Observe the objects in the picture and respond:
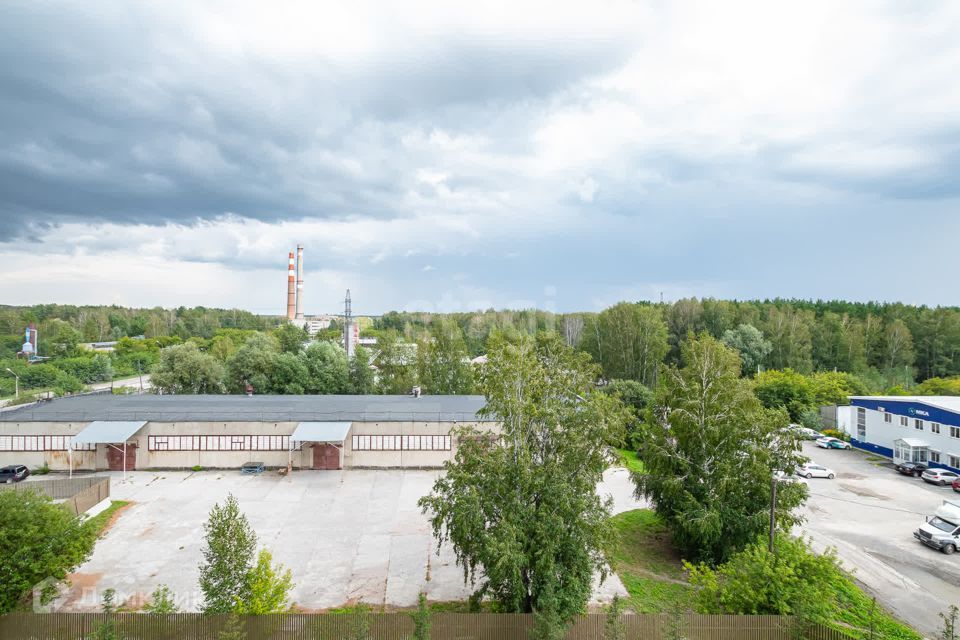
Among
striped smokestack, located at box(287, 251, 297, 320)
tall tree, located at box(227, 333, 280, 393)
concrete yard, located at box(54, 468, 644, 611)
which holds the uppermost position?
striped smokestack, located at box(287, 251, 297, 320)

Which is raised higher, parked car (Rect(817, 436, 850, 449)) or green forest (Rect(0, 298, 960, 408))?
green forest (Rect(0, 298, 960, 408))

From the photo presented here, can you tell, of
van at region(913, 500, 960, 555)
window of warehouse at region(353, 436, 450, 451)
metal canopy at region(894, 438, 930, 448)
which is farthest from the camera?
metal canopy at region(894, 438, 930, 448)

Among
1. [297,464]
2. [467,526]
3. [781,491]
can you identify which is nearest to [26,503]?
[467,526]

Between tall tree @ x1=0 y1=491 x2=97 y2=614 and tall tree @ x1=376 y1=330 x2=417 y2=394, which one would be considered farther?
tall tree @ x1=376 y1=330 x2=417 y2=394

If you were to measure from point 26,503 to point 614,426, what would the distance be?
17.1 meters

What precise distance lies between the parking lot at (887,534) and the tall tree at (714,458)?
3.77 m

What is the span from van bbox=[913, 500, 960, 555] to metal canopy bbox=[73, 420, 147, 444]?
41043mm

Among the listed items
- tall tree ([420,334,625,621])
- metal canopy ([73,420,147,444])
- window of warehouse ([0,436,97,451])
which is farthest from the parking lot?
window of warehouse ([0,436,97,451])

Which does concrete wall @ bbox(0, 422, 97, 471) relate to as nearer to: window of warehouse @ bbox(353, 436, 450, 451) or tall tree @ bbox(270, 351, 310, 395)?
window of warehouse @ bbox(353, 436, 450, 451)

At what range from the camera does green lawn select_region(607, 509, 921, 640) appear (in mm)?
15688

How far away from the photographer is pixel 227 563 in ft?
40.9

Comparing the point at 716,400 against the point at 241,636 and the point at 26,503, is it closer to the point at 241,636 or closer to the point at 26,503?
the point at 241,636

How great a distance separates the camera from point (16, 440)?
30500 mm

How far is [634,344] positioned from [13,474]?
187 feet
